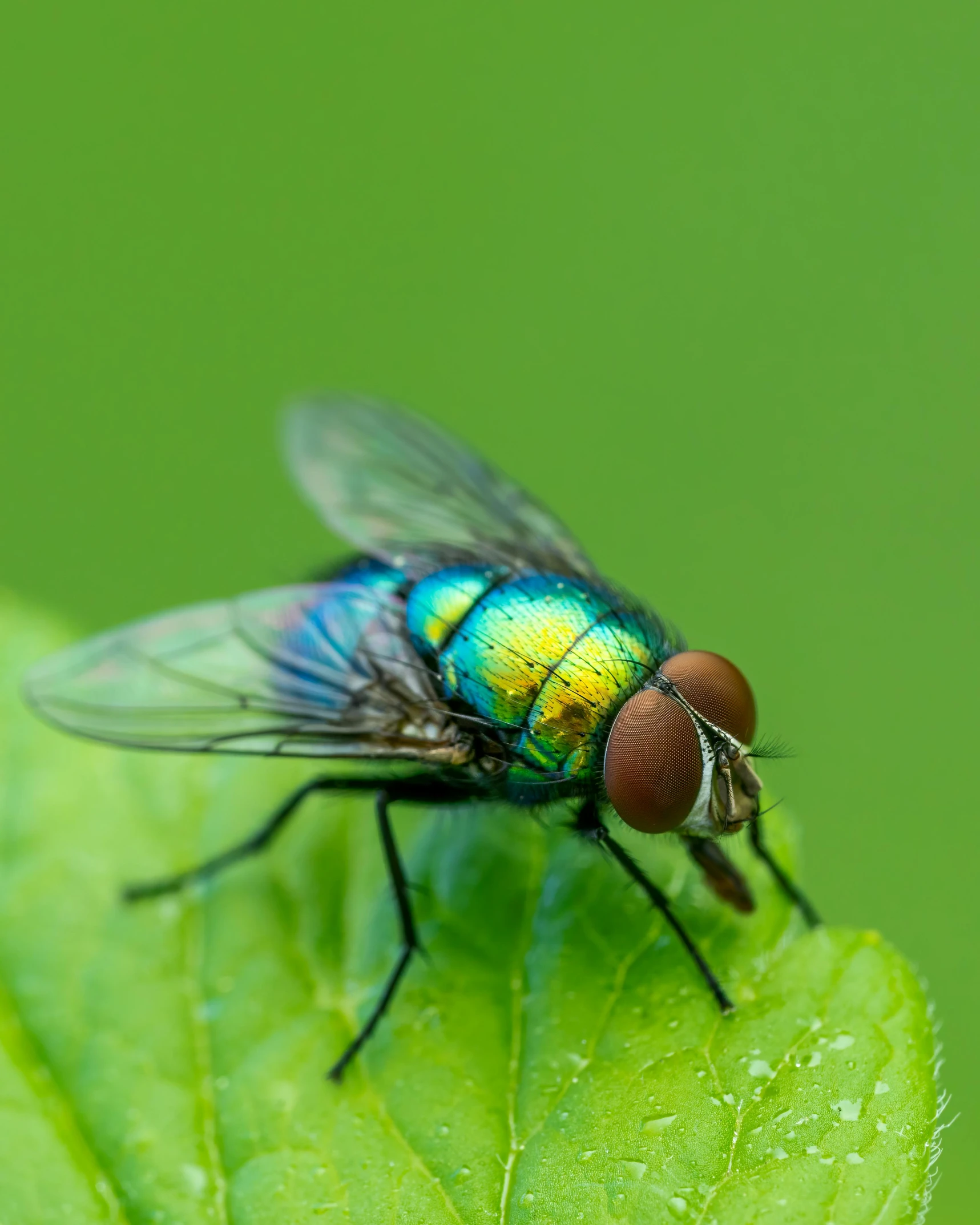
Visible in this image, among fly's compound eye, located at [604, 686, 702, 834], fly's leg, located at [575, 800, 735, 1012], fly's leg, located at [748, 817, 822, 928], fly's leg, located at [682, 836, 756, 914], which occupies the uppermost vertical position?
fly's compound eye, located at [604, 686, 702, 834]

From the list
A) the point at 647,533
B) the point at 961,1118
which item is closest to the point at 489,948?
the point at 961,1118

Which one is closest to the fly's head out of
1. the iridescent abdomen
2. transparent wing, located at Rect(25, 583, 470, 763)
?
the iridescent abdomen

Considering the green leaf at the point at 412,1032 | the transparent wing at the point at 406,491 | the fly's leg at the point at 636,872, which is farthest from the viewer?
the transparent wing at the point at 406,491

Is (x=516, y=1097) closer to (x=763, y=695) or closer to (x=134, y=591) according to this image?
(x=763, y=695)

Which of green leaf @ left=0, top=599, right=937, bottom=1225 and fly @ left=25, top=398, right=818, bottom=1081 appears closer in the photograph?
green leaf @ left=0, top=599, right=937, bottom=1225

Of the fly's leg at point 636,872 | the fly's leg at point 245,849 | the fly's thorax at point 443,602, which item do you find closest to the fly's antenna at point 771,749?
the fly's leg at point 636,872

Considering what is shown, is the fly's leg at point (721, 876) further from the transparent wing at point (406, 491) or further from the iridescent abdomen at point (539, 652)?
the transparent wing at point (406, 491)

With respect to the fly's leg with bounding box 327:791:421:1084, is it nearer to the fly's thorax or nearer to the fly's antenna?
the fly's thorax
